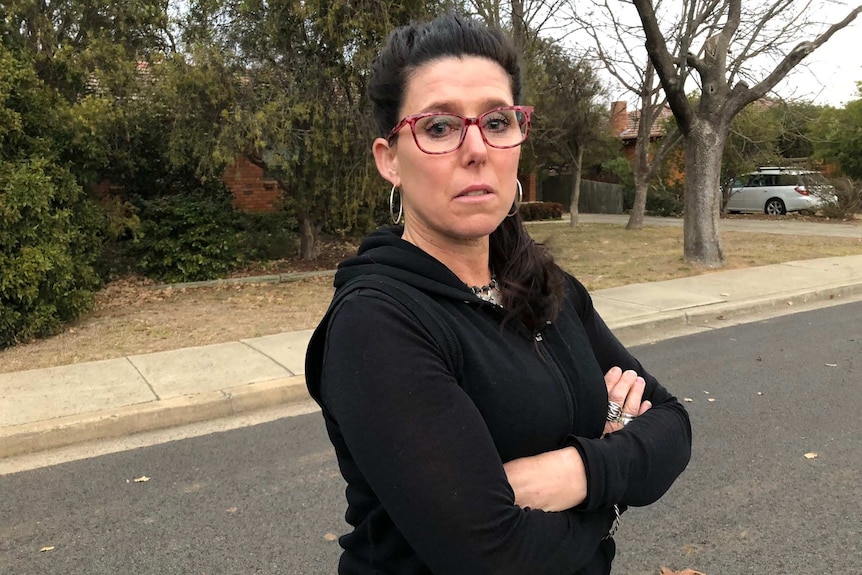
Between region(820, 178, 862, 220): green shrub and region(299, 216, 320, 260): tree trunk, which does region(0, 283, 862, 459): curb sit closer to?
region(299, 216, 320, 260): tree trunk

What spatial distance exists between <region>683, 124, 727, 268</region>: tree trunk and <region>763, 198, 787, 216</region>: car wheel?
14.3 meters

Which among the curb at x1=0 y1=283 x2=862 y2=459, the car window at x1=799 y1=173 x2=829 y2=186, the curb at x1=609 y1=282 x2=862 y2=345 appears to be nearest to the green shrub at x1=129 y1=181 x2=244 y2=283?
the curb at x1=0 y1=283 x2=862 y2=459

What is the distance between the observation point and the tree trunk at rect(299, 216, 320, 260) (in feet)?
40.1

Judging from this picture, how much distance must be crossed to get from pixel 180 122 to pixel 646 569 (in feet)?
31.0

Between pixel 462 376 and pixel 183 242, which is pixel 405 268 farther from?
pixel 183 242

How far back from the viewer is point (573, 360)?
1.39 metres

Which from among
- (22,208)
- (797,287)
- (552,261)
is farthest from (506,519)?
(797,287)

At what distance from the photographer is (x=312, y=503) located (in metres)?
3.66

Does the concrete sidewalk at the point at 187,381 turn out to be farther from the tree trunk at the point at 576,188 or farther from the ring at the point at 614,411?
the tree trunk at the point at 576,188

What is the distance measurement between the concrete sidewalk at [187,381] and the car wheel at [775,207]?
16831mm

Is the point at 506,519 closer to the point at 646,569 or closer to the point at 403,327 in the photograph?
the point at 403,327

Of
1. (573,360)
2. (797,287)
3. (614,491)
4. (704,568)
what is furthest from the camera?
(797,287)

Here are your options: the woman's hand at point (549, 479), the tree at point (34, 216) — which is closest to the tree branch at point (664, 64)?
the tree at point (34, 216)

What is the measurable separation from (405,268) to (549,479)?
48 cm
